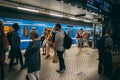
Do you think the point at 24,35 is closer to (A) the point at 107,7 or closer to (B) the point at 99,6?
(A) the point at 107,7

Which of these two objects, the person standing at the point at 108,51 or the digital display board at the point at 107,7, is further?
the digital display board at the point at 107,7

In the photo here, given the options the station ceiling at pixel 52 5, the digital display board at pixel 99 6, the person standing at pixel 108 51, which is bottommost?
the person standing at pixel 108 51

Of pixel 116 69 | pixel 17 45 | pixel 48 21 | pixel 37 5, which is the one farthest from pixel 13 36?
pixel 48 21

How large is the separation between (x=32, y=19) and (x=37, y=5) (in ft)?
5.51

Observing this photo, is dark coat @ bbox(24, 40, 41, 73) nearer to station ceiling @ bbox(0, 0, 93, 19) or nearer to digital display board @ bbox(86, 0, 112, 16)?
digital display board @ bbox(86, 0, 112, 16)

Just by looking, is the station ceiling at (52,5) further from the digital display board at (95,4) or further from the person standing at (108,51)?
the person standing at (108,51)

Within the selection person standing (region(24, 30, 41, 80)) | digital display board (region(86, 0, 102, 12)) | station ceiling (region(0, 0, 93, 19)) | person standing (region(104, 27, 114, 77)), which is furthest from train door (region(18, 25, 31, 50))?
person standing (region(24, 30, 41, 80))

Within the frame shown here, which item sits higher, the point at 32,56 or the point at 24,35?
the point at 24,35

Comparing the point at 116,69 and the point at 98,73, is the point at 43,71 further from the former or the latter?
the point at 116,69

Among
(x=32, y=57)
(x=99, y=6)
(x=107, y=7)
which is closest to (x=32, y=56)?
(x=32, y=57)

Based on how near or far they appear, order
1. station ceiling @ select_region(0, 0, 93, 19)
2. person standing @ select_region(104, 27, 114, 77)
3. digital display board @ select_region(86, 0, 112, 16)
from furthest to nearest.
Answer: station ceiling @ select_region(0, 0, 93, 19), digital display board @ select_region(86, 0, 112, 16), person standing @ select_region(104, 27, 114, 77)

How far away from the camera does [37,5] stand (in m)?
11.7

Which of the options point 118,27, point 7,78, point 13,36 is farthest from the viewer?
point 118,27

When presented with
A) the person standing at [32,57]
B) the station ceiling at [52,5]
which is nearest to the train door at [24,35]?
the station ceiling at [52,5]
